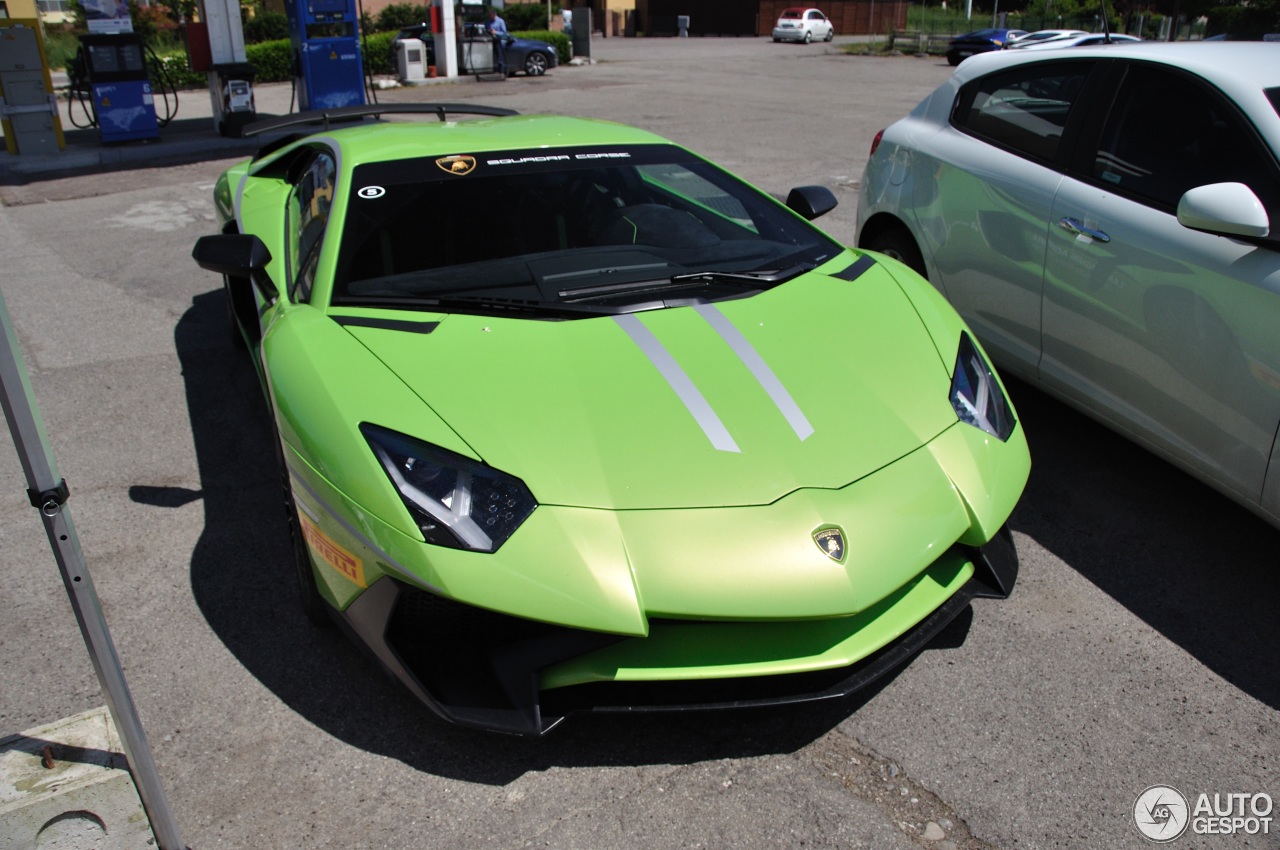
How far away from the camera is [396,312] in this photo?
2930 millimetres

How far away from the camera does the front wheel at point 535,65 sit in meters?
22.2

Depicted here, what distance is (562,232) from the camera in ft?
11.3

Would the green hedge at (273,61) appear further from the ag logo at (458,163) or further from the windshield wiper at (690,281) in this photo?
the windshield wiper at (690,281)

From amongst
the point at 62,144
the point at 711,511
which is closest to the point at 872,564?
the point at 711,511

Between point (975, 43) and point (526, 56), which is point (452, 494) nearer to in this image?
point (526, 56)

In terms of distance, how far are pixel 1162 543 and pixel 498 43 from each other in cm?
2009

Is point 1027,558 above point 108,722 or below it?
below

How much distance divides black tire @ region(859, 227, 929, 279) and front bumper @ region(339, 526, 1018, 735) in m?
2.60

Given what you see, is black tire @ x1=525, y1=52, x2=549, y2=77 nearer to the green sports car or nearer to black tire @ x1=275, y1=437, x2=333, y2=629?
the green sports car

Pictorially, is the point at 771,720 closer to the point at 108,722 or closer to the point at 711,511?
the point at 711,511

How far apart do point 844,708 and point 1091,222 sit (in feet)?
6.64

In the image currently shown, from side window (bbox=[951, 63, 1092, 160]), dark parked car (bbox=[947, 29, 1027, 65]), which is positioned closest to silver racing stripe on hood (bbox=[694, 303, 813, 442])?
side window (bbox=[951, 63, 1092, 160])

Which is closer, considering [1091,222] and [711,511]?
[711,511]

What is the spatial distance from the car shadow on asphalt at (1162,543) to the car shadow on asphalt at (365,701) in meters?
0.64
